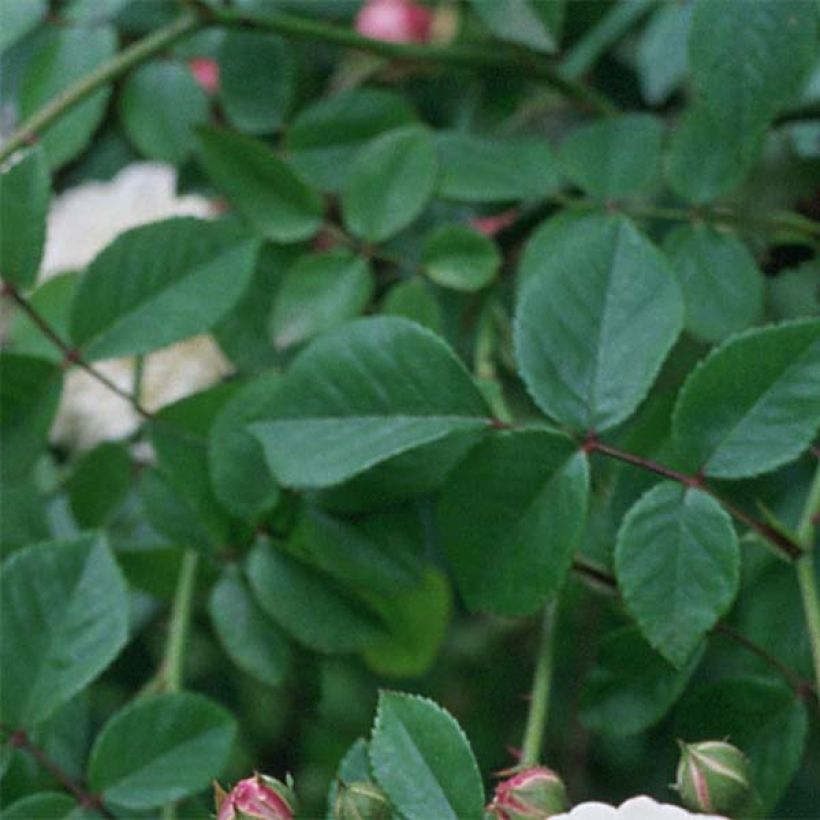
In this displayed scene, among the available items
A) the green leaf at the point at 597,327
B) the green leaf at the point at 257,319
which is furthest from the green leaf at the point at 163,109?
the green leaf at the point at 597,327

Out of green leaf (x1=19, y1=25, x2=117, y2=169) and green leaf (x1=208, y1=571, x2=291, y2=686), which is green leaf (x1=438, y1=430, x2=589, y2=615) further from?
green leaf (x1=19, y1=25, x2=117, y2=169)

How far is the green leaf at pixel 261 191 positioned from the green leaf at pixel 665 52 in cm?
19

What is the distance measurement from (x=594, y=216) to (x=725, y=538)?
220mm

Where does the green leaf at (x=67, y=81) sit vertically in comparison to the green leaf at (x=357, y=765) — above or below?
above

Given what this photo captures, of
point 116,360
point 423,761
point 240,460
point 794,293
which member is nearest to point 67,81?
point 116,360

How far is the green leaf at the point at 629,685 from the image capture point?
24.7 inches

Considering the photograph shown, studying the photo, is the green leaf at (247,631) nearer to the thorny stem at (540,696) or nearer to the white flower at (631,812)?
the thorny stem at (540,696)

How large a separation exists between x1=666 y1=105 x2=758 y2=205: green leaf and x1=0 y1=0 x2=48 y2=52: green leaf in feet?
1.00

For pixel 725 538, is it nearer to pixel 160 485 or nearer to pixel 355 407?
pixel 355 407

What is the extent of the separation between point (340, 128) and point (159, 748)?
1.14 feet

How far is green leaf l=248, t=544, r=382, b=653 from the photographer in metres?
0.70

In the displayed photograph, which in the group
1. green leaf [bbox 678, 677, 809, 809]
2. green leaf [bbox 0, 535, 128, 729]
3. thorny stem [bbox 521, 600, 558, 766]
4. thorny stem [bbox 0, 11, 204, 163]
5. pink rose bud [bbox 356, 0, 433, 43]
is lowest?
→ green leaf [bbox 678, 677, 809, 809]

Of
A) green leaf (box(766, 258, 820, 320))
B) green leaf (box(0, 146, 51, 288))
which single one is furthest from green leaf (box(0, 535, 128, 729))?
green leaf (box(766, 258, 820, 320))

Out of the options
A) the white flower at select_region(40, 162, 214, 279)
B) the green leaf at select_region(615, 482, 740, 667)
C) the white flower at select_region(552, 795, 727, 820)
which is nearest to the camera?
the white flower at select_region(552, 795, 727, 820)
